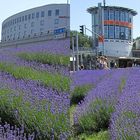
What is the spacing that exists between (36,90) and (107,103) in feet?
1.54

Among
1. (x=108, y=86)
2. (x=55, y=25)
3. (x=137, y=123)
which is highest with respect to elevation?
(x=55, y=25)

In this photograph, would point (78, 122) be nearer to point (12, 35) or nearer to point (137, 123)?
point (137, 123)

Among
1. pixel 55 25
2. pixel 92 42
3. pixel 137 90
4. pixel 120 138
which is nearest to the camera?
pixel 120 138

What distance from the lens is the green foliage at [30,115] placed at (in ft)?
6.37

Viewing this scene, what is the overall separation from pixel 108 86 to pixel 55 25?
1.68 feet

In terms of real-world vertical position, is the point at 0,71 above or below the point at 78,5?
below

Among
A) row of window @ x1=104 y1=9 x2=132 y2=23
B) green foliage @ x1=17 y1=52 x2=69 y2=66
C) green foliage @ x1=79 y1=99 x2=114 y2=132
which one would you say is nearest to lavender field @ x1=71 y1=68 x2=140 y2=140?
green foliage @ x1=79 y1=99 x2=114 y2=132

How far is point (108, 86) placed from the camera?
6.63 ft

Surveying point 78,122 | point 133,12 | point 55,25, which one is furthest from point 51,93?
point 133,12

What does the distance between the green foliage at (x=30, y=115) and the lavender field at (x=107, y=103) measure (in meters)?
0.15

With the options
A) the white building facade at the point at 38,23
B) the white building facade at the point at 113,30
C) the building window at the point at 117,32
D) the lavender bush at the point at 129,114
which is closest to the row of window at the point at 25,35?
the white building facade at the point at 38,23

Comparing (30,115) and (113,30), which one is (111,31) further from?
(30,115)

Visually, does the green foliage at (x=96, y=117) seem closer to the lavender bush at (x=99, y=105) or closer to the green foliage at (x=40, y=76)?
the lavender bush at (x=99, y=105)

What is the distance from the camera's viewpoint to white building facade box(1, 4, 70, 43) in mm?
1849
